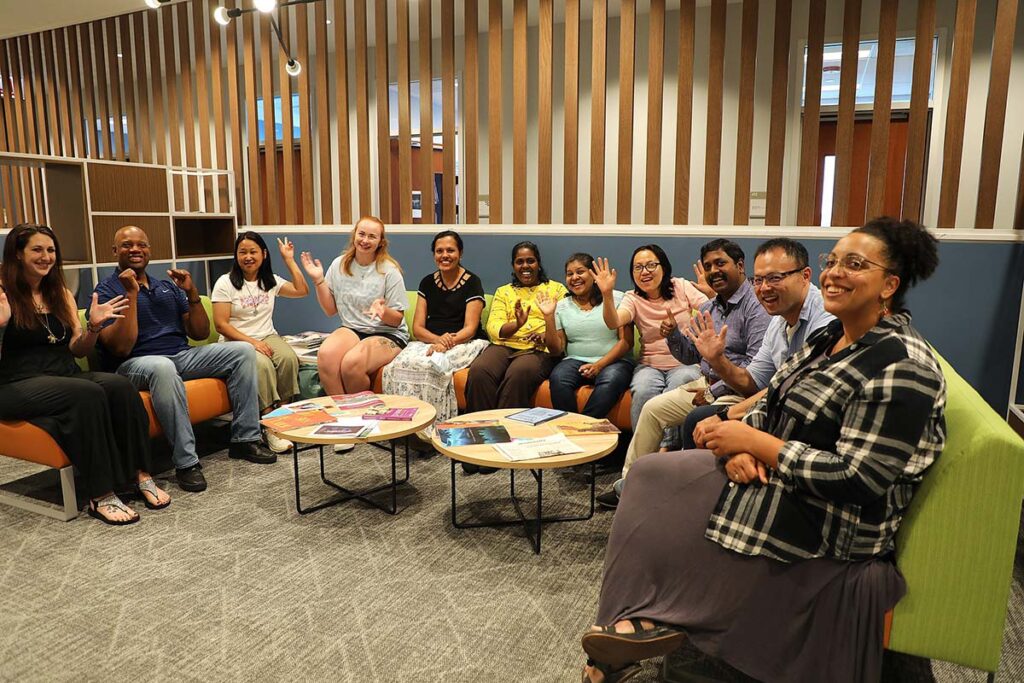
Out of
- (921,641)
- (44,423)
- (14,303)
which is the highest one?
(14,303)

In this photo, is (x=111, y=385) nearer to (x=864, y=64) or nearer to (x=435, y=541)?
(x=435, y=541)

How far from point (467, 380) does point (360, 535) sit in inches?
Result: 46.3

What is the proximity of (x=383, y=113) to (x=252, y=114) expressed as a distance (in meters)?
1.15

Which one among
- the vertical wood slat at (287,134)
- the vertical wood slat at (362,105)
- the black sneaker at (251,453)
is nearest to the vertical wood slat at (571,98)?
the vertical wood slat at (362,105)

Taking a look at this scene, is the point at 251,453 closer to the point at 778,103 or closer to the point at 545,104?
the point at 545,104

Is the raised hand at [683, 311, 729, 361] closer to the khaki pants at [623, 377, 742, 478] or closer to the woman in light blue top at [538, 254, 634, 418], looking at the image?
the khaki pants at [623, 377, 742, 478]

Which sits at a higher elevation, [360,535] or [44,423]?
[44,423]

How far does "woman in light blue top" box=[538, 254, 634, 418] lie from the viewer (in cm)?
352

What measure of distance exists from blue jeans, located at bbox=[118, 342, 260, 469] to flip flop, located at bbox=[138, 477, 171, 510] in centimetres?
20

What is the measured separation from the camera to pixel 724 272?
3098 mm

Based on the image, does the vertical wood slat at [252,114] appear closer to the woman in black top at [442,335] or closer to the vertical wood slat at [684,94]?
the woman in black top at [442,335]

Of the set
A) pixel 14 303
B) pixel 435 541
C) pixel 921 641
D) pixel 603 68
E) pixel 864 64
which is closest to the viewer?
pixel 921 641

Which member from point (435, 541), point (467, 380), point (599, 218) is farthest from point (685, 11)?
point (435, 541)

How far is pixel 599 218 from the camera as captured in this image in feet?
14.6
